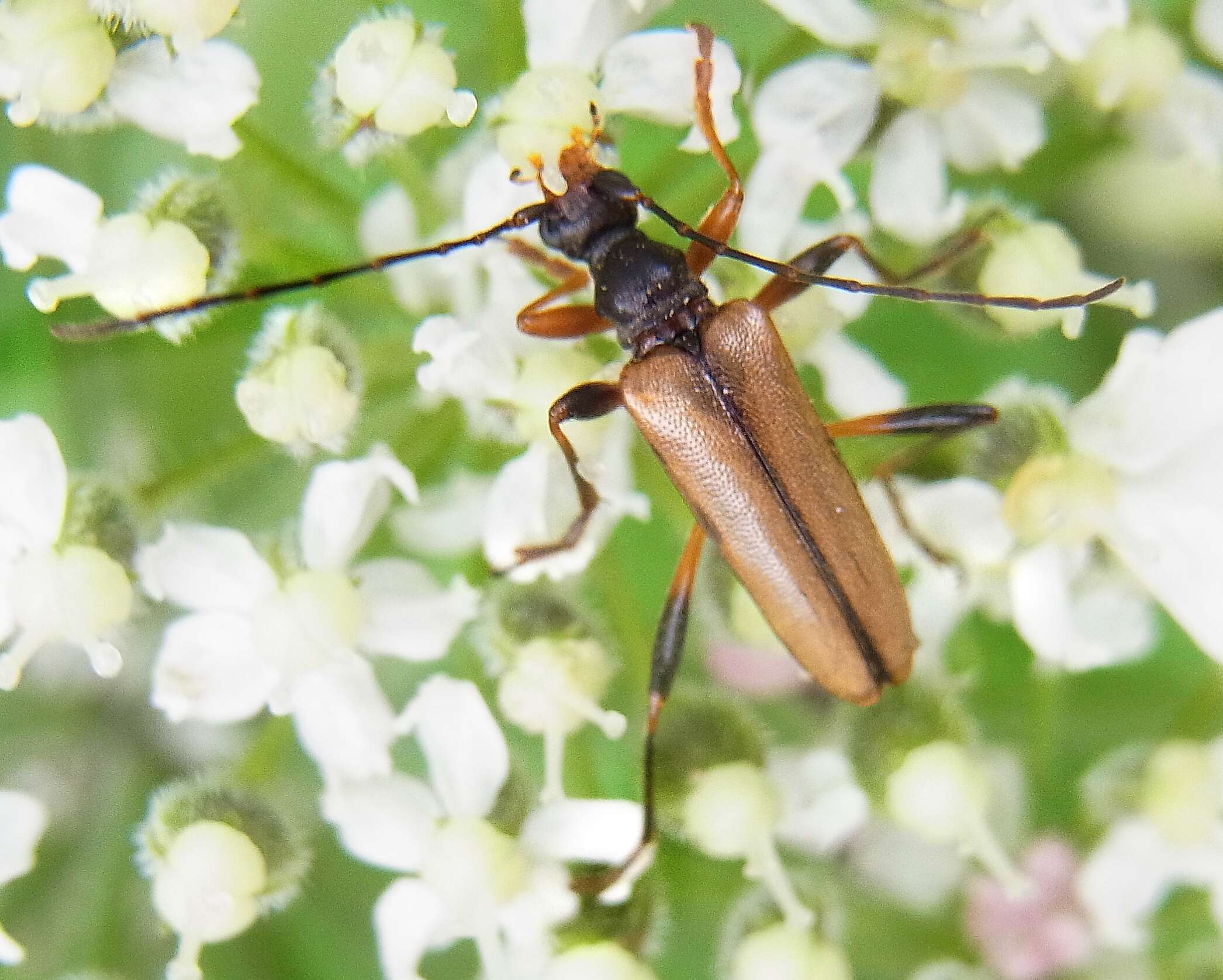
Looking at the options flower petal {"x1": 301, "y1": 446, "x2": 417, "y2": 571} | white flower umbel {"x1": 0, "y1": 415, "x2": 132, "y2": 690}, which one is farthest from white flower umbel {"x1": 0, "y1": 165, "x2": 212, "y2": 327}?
flower petal {"x1": 301, "y1": 446, "x2": 417, "y2": 571}

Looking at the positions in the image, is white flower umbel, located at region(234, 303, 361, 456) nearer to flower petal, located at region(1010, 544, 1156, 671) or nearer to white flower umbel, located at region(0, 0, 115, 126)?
white flower umbel, located at region(0, 0, 115, 126)

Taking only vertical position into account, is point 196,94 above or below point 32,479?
above

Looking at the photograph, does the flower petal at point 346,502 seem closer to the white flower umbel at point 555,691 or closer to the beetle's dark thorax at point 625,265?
the white flower umbel at point 555,691

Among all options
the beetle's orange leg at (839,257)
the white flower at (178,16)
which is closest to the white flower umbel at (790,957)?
the beetle's orange leg at (839,257)

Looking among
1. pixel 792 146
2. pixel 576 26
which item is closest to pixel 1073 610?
pixel 792 146

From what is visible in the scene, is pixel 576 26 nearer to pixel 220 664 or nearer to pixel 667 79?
pixel 667 79

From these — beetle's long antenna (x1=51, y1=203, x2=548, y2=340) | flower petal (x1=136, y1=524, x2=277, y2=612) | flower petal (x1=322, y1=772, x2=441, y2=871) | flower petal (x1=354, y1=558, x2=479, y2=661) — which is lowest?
flower petal (x1=322, y1=772, x2=441, y2=871)

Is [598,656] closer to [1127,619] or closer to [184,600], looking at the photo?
[184,600]

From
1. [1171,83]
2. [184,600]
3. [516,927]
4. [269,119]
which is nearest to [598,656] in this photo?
[516,927]
